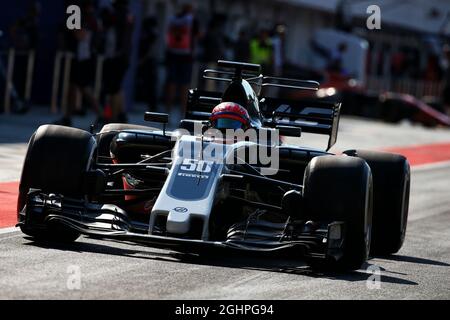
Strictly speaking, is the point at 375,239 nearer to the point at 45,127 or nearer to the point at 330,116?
the point at 330,116

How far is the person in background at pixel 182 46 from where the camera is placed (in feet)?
71.7

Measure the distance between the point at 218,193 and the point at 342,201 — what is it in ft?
2.77

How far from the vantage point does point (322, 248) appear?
26.3ft

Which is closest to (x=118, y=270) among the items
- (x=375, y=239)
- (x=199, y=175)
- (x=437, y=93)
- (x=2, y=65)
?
(x=199, y=175)

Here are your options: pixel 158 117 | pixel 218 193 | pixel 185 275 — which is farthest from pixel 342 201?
pixel 158 117

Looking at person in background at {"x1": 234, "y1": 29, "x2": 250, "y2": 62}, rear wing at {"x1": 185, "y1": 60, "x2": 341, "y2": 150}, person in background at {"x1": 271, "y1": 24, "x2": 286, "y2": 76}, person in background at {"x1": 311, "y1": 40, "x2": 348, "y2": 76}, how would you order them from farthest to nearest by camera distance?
1. person in background at {"x1": 311, "y1": 40, "x2": 348, "y2": 76}
2. person in background at {"x1": 271, "y1": 24, "x2": 286, "y2": 76}
3. person in background at {"x1": 234, "y1": 29, "x2": 250, "y2": 62}
4. rear wing at {"x1": 185, "y1": 60, "x2": 341, "y2": 150}

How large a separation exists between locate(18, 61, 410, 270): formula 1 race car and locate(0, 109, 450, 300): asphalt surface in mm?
149

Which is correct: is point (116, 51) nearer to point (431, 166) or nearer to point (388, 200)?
point (431, 166)

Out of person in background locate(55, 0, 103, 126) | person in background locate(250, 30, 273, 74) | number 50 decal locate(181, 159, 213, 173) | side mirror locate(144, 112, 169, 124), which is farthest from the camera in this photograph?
person in background locate(250, 30, 273, 74)

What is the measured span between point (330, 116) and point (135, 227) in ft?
9.61

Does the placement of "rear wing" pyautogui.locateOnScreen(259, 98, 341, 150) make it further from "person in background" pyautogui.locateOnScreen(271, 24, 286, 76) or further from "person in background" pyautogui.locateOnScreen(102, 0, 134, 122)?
"person in background" pyautogui.locateOnScreen(271, 24, 286, 76)

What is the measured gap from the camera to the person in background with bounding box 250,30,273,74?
2623 centimetres

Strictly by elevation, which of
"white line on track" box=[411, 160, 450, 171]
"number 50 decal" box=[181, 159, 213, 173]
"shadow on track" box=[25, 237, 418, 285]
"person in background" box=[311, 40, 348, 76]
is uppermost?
"number 50 decal" box=[181, 159, 213, 173]

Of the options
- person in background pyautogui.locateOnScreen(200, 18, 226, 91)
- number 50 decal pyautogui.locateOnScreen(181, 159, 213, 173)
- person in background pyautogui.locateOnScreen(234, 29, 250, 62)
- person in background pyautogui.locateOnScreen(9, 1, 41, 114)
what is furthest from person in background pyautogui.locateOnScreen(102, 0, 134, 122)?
number 50 decal pyautogui.locateOnScreen(181, 159, 213, 173)
